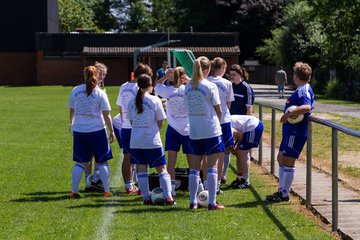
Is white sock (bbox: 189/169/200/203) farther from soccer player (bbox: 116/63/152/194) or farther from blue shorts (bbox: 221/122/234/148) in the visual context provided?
soccer player (bbox: 116/63/152/194)

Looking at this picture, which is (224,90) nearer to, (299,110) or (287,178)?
(299,110)

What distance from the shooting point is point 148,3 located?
13075 centimetres

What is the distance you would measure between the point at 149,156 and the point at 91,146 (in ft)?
3.77

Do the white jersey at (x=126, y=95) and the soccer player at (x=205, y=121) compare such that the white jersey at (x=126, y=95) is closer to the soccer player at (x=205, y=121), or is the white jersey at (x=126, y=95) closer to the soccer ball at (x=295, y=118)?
the soccer player at (x=205, y=121)

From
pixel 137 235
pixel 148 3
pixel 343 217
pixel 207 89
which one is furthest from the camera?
pixel 148 3

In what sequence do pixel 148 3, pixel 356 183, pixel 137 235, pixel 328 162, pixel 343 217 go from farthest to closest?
pixel 148 3 < pixel 328 162 < pixel 356 183 < pixel 343 217 < pixel 137 235

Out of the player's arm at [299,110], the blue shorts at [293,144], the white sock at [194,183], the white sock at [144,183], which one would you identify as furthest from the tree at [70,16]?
the player's arm at [299,110]

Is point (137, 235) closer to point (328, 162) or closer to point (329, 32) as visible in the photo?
point (328, 162)

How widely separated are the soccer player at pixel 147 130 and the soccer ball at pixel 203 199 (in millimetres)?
399

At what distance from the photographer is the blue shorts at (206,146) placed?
1021 cm

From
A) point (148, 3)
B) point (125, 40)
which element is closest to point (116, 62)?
point (125, 40)

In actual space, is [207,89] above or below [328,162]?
above

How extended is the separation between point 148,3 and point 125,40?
5423 cm

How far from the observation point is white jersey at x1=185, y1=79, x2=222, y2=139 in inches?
398
